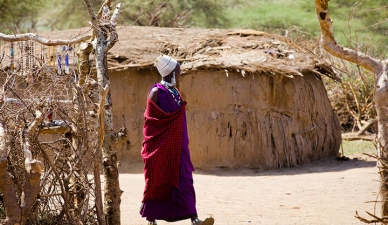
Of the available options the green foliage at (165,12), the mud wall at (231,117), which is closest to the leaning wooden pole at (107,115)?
the mud wall at (231,117)

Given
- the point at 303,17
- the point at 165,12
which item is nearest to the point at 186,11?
the point at 165,12

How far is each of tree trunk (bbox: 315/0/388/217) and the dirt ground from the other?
1010 millimetres

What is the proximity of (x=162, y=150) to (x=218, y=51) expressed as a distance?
17.9ft

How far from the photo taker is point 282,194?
879 centimetres

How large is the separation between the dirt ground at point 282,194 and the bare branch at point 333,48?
1430mm

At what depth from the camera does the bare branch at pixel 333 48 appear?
5.52 metres

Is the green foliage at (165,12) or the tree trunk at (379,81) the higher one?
the green foliage at (165,12)

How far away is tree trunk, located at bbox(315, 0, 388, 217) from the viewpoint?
535 cm

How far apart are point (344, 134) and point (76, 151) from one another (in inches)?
413

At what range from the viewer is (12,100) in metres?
5.23

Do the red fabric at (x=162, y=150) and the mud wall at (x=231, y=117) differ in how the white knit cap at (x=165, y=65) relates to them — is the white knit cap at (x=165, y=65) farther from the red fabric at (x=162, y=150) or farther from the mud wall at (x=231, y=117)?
the mud wall at (x=231, y=117)

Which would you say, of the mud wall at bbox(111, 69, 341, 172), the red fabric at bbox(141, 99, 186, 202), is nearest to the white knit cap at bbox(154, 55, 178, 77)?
the red fabric at bbox(141, 99, 186, 202)

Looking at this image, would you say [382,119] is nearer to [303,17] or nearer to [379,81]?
[379,81]

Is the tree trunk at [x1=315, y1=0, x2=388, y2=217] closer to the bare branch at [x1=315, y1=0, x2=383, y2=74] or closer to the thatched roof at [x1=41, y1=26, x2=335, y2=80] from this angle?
Result: the bare branch at [x1=315, y1=0, x2=383, y2=74]
